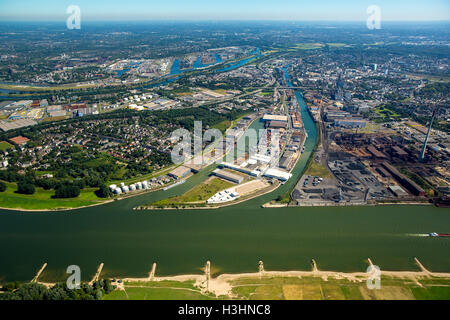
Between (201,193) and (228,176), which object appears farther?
(228,176)

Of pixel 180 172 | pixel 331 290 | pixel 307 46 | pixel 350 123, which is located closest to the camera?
pixel 331 290

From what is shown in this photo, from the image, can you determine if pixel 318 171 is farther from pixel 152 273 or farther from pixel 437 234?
pixel 152 273

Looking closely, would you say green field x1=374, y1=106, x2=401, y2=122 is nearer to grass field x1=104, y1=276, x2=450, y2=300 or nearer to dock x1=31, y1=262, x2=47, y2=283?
grass field x1=104, y1=276, x2=450, y2=300

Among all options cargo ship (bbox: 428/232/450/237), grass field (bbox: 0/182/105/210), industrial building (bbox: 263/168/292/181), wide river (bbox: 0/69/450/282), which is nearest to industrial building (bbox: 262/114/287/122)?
industrial building (bbox: 263/168/292/181)

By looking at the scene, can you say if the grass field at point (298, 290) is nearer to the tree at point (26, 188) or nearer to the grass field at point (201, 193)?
the grass field at point (201, 193)

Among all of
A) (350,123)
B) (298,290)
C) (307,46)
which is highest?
(307,46)

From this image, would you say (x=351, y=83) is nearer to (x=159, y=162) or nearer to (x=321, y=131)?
(x=321, y=131)

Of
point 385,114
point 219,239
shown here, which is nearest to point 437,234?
point 219,239
